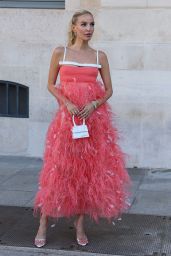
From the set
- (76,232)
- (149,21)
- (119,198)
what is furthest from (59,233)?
(149,21)

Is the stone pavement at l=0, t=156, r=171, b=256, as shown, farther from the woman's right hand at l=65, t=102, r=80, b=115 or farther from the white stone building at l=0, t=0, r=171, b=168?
the woman's right hand at l=65, t=102, r=80, b=115

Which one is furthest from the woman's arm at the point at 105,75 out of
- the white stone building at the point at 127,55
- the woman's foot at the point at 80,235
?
the white stone building at the point at 127,55

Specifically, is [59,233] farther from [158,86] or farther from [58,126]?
[158,86]

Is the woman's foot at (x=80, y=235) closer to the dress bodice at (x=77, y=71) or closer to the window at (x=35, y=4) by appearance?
the dress bodice at (x=77, y=71)

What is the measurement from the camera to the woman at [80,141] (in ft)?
15.1

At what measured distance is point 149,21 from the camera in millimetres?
7543

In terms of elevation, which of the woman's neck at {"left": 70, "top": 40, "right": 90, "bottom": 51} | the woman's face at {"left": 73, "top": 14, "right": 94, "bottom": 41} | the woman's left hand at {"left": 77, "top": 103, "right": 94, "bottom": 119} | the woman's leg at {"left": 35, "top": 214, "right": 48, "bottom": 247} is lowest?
the woman's leg at {"left": 35, "top": 214, "right": 48, "bottom": 247}

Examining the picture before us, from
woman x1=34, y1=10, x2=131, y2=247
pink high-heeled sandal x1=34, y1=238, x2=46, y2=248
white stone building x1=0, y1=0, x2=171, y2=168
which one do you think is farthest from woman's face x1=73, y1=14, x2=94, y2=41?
white stone building x1=0, y1=0, x2=171, y2=168

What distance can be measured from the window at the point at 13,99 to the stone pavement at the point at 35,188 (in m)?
0.66

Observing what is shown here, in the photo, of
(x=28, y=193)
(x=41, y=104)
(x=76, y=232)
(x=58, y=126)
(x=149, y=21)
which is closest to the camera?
(x=58, y=126)

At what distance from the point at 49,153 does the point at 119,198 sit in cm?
71

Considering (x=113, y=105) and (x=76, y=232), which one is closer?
(x=76, y=232)

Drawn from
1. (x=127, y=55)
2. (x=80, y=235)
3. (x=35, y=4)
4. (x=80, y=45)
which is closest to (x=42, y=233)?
(x=80, y=235)

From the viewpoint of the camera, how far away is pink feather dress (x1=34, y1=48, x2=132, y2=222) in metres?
4.63
